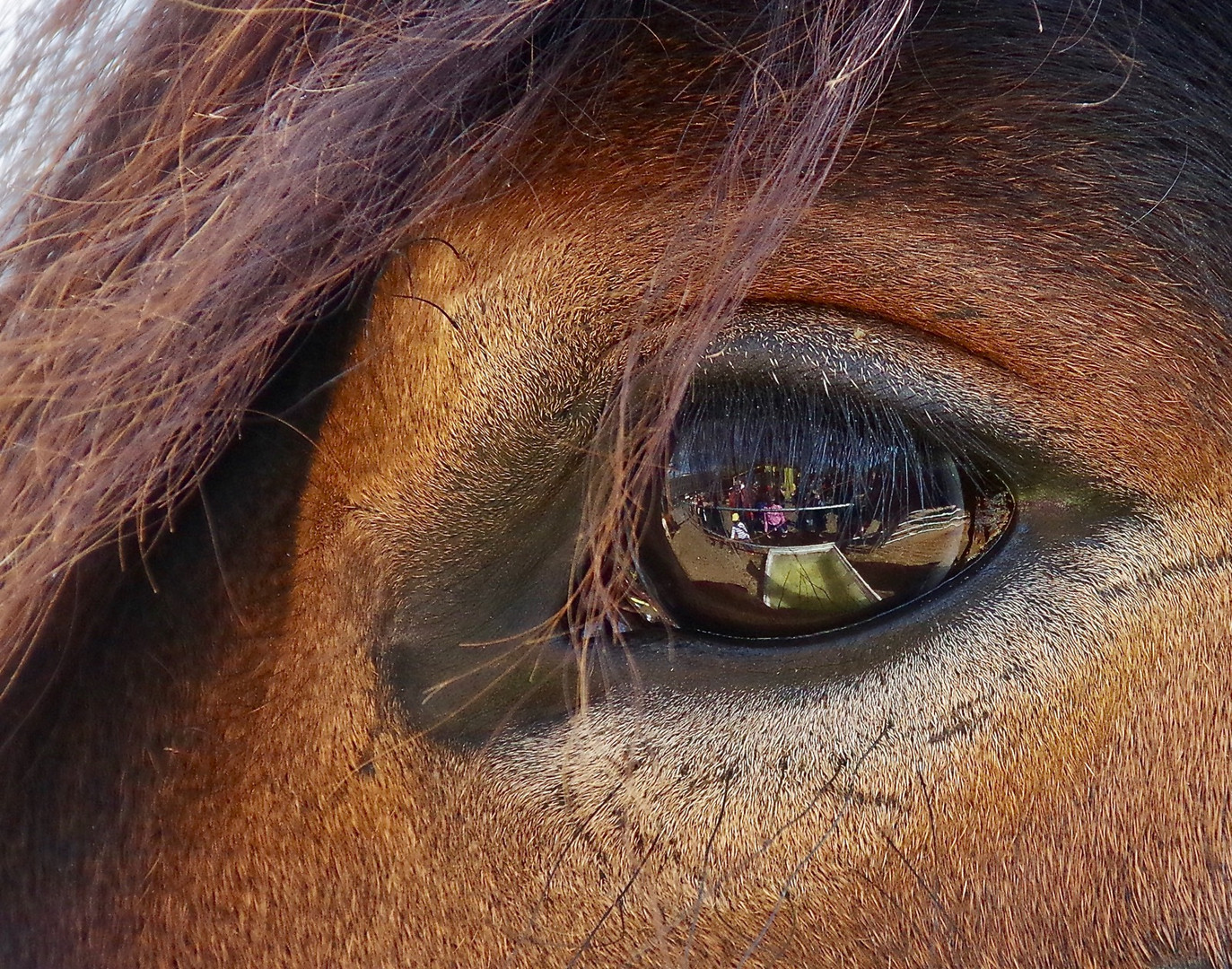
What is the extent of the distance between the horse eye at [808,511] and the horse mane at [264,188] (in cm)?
5

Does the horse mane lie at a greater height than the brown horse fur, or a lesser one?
greater

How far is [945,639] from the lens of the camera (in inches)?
28.6

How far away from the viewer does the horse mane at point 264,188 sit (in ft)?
2.12

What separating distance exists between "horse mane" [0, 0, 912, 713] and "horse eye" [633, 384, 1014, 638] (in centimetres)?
5

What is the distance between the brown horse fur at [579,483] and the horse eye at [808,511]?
0.03 metres

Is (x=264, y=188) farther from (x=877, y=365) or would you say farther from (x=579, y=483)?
(x=877, y=365)

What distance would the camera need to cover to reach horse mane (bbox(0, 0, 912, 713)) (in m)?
0.65

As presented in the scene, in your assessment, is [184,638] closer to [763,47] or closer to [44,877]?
[44,877]

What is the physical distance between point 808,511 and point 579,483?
0.55ft

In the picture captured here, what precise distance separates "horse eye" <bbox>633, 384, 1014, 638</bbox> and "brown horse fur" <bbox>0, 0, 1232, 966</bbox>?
0.09 feet

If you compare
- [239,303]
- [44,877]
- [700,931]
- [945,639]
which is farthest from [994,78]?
[44,877]

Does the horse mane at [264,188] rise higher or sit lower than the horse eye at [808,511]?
higher

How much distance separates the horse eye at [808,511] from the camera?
704 millimetres

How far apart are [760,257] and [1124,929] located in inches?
20.8
